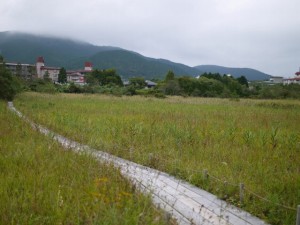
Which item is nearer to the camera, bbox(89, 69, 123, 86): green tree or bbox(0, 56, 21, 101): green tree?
bbox(0, 56, 21, 101): green tree

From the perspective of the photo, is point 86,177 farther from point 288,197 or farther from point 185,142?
point 185,142

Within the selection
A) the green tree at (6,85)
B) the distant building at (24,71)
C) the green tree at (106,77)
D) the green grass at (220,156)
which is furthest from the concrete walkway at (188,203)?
the green tree at (106,77)

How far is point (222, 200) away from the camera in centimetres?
558

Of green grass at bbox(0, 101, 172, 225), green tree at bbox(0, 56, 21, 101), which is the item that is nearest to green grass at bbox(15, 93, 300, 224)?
green grass at bbox(0, 101, 172, 225)

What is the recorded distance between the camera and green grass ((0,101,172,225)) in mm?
4484

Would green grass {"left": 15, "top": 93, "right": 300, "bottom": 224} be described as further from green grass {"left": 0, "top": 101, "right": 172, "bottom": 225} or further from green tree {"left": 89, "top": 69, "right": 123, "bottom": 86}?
green tree {"left": 89, "top": 69, "right": 123, "bottom": 86}

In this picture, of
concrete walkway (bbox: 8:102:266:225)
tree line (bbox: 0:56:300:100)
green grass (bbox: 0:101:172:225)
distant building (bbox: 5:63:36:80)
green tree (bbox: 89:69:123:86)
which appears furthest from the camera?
green tree (bbox: 89:69:123:86)

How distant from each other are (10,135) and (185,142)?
5.72m

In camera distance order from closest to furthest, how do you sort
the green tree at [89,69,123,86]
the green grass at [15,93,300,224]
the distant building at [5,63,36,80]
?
the green grass at [15,93,300,224] → the distant building at [5,63,36,80] → the green tree at [89,69,123,86]

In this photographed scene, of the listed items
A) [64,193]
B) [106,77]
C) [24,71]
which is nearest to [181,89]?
[106,77]

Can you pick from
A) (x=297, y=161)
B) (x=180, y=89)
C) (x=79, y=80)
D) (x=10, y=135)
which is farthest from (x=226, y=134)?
(x=79, y=80)

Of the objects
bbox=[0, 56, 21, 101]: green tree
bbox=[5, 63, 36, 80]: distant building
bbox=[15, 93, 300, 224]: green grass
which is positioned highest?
bbox=[15, 93, 300, 224]: green grass

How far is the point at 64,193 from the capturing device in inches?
211

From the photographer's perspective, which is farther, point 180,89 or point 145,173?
point 180,89
